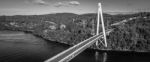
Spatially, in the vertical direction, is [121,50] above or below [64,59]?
below

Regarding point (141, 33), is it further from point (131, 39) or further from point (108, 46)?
point (108, 46)

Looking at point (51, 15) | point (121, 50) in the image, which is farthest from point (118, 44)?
point (51, 15)

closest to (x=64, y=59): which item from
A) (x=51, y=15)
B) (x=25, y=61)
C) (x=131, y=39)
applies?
(x=25, y=61)

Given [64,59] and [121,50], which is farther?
[121,50]

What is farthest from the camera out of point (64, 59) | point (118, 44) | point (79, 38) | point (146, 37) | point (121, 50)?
point (79, 38)

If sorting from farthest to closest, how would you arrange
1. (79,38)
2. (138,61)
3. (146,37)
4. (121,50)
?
(79,38), (146,37), (121,50), (138,61)

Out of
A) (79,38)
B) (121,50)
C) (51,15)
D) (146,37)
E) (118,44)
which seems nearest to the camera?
(121,50)

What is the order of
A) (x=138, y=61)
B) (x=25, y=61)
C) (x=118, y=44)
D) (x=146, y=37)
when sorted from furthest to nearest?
Answer: 1. (x=146, y=37)
2. (x=118, y=44)
3. (x=138, y=61)
4. (x=25, y=61)

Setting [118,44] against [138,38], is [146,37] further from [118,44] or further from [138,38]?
[118,44]

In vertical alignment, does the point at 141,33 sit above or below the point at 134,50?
above
